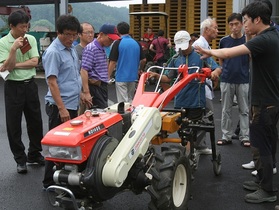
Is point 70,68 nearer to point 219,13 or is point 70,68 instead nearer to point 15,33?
point 15,33

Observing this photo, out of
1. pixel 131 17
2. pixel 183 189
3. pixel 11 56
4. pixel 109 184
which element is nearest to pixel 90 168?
pixel 109 184

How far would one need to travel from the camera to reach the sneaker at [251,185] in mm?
4609

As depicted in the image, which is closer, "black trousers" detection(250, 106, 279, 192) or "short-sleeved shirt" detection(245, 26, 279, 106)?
"short-sleeved shirt" detection(245, 26, 279, 106)

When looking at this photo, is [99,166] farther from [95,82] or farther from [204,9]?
[204,9]

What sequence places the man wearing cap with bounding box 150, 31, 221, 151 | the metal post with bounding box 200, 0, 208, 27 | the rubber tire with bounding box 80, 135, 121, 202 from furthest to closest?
the metal post with bounding box 200, 0, 208, 27 < the man wearing cap with bounding box 150, 31, 221, 151 < the rubber tire with bounding box 80, 135, 121, 202

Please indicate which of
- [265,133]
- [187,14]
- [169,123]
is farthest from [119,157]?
[187,14]

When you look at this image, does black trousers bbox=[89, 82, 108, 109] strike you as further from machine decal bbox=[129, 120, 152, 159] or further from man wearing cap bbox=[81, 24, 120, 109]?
machine decal bbox=[129, 120, 152, 159]

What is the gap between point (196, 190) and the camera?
465 centimetres

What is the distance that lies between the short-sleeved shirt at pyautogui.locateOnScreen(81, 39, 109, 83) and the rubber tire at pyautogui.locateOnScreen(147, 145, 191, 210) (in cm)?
183

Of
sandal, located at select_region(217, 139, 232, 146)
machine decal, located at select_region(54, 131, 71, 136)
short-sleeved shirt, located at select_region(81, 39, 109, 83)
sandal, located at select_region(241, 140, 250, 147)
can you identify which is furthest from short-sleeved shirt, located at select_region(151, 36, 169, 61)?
machine decal, located at select_region(54, 131, 71, 136)

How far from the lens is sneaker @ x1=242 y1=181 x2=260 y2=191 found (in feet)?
15.1

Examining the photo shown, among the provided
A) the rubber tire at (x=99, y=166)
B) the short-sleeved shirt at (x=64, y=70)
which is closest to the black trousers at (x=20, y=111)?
the short-sleeved shirt at (x=64, y=70)

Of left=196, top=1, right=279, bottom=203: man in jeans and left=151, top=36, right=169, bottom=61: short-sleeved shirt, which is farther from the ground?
left=151, top=36, right=169, bottom=61: short-sleeved shirt

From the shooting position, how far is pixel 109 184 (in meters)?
3.12
